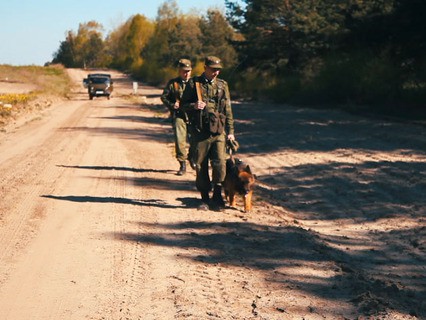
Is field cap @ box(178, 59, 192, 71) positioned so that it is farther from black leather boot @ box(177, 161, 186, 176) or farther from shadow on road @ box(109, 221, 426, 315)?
shadow on road @ box(109, 221, 426, 315)

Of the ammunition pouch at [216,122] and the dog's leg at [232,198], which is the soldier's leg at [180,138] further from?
the ammunition pouch at [216,122]

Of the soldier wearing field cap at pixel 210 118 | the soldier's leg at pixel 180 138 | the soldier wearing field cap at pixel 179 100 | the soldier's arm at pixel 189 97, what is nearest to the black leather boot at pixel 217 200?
the soldier wearing field cap at pixel 210 118

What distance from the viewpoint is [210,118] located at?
8.84m

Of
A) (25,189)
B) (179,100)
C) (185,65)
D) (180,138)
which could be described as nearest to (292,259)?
(185,65)

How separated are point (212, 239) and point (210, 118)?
1832 mm

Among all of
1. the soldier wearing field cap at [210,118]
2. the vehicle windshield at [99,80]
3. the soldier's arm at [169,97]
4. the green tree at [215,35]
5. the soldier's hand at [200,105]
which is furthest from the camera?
the green tree at [215,35]

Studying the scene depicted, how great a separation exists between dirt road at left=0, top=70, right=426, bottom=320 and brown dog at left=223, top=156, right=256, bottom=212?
0.90ft

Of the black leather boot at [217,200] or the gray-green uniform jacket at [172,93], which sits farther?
the gray-green uniform jacket at [172,93]

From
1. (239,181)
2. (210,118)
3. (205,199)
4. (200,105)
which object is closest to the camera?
(200,105)

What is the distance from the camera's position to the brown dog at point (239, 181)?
29.6 feet

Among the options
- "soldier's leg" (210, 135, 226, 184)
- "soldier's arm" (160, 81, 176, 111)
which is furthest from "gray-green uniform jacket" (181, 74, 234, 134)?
"soldier's arm" (160, 81, 176, 111)

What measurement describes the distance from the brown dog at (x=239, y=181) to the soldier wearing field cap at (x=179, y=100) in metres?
2.12

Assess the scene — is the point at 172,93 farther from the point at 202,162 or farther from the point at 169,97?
the point at 202,162

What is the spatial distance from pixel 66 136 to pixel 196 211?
39.2 feet
